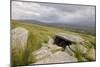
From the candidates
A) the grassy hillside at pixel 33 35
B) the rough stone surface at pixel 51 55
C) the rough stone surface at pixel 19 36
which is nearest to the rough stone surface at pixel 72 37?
the grassy hillside at pixel 33 35

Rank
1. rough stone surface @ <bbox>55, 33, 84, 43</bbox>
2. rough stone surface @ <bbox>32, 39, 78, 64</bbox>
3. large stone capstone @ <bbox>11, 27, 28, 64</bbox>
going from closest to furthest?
large stone capstone @ <bbox>11, 27, 28, 64</bbox> < rough stone surface @ <bbox>32, 39, 78, 64</bbox> < rough stone surface @ <bbox>55, 33, 84, 43</bbox>

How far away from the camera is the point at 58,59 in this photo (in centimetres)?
261

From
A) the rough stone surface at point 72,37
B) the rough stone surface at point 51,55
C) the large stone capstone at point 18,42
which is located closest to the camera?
the large stone capstone at point 18,42

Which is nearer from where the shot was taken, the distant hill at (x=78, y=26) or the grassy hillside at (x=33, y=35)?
the grassy hillside at (x=33, y=35)

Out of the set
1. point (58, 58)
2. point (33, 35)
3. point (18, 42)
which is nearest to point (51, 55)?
point (58, 58)

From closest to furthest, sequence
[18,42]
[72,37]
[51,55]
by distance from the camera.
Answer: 1. [18,42]
2. [51,55]
3. [72,37]

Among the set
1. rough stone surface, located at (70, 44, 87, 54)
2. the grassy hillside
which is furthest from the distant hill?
rough stone surface, located at (70, 44, 87, 54)

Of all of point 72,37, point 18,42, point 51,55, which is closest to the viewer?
point 18,42

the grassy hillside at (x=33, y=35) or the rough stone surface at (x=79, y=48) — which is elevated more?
the grassy hillside at (x=33, y=35)

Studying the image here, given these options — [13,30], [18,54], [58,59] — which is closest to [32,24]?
[13,30]

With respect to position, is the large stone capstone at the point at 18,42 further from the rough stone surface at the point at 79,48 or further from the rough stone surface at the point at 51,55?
the rough stone surface at the point at 79,48

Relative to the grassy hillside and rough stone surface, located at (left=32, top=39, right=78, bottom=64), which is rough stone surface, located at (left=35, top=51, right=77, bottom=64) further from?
the grassy hillside

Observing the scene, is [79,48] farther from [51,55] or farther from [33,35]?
[33,35]

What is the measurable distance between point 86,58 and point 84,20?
548 mm
